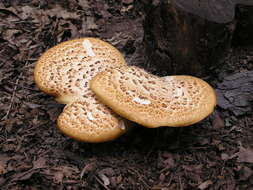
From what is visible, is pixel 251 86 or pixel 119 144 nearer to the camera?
pixel 119 144

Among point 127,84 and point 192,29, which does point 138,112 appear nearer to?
point 127,84

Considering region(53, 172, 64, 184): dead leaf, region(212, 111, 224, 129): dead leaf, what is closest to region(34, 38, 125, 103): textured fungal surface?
region(53, 172, 64, 184): dead leaf

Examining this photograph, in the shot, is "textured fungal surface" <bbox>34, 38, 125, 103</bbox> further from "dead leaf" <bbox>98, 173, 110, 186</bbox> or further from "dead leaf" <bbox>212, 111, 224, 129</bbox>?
Answer: "dead leaf" <bbox>212, 111, 224, 129</bbox>

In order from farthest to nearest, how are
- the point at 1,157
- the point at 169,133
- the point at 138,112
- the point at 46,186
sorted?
the point at 169,133 < the point at 1,157 < the point at 46,186 < the point at 138,112

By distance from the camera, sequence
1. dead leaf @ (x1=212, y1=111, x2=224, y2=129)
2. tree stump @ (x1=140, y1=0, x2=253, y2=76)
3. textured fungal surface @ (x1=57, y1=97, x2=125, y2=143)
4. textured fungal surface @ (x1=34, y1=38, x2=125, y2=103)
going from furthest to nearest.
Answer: dead leaf @ (x1=212, y1=111, x2=224, y2=129)
textured fungal surface @ (x1=34, y1=38, x2=125, y2=103)
tree stump @ (x1=140, y1=0, x2=253, y2=76)
textured fungal surface @ (x1=57, y1=97, x2=125, y2=143)

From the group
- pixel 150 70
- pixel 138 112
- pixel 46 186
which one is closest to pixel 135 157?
pixel 138 112

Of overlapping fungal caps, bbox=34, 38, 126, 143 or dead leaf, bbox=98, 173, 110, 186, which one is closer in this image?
overlapping fungal caps, bbox=34, 38, 126, 143

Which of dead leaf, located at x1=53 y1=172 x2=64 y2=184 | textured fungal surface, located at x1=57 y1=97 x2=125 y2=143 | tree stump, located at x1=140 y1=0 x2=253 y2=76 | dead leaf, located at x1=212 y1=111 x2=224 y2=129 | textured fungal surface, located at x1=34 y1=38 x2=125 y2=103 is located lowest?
dead leaf, located at x1=53 y1=172 x2=64 y2=184
